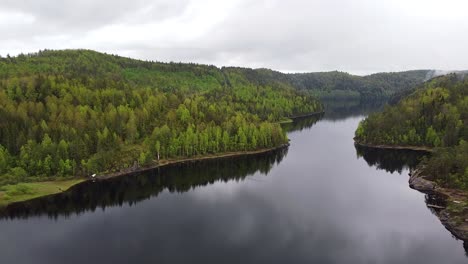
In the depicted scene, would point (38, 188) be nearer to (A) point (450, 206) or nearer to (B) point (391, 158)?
(A) point (450, 206)

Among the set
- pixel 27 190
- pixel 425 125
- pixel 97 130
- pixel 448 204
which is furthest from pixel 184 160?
pixel 425 125

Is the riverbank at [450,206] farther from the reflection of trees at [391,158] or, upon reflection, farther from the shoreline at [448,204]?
the reflection of trees at [391,158]

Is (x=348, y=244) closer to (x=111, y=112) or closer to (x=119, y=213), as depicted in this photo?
(x=119, y=213)

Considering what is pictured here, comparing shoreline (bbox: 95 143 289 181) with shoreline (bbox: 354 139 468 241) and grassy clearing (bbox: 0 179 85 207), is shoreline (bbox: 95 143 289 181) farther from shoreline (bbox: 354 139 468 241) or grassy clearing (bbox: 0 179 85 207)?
shoreline (bbox: 354 139 468 241)

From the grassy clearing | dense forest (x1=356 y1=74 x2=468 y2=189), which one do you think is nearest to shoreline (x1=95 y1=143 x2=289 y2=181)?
the grassy clearing

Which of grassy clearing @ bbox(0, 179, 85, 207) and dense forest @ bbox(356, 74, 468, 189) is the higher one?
dense forest @ bbox(356, 74, 468, 189)

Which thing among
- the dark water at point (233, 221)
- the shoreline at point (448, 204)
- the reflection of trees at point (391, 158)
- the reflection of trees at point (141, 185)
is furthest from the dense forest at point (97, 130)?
the shoreline at point (448, 204)
